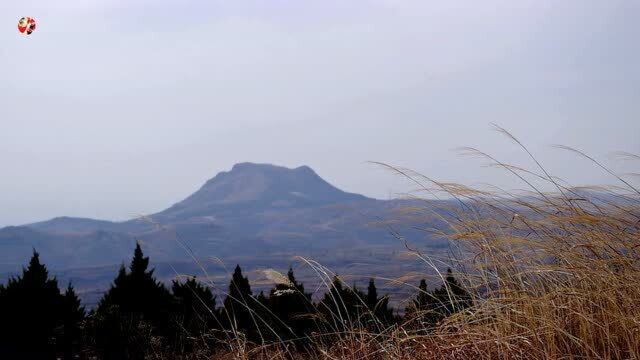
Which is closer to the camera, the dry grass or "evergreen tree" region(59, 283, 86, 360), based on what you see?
the dry grass

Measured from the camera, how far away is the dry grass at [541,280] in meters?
3.93

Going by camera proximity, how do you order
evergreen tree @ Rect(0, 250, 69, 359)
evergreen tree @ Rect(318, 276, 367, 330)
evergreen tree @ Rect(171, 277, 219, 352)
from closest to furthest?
evergreen tree @ Rect(318, 276, 367, 330)
evergreen tree @ Rect(171, 277, 219, 352)
evergreen tree @ Rect(0, 250, 69, 359)

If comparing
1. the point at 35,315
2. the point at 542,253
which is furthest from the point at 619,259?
the point at 35,315

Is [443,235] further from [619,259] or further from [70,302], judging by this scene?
[70,302]

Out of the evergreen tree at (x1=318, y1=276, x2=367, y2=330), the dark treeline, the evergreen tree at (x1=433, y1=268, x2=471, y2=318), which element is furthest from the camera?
the dark treeline

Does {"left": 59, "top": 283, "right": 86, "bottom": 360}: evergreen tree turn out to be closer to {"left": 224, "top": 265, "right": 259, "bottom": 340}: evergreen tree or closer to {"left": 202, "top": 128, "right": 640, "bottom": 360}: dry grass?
{"left": 224, "top": 265, "right": 259, "bottom": 340}: evergreen tree

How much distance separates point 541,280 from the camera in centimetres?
459

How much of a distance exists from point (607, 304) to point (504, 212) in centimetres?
98

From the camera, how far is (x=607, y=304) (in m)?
4.12

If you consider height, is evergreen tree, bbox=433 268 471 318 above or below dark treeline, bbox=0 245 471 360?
above

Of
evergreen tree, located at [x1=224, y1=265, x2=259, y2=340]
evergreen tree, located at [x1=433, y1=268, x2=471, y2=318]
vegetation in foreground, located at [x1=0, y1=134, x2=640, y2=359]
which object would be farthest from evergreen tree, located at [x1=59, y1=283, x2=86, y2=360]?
evergreen tree, located at [x1=433, y1=268, x2=471, y2=318]

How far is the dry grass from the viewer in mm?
3930

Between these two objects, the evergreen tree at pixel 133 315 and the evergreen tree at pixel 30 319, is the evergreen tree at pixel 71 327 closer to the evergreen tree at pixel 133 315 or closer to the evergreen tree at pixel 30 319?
the evergreen tree at pixel 30 319

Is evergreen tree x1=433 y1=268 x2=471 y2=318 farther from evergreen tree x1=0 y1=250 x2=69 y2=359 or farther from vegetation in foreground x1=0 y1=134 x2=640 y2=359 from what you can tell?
evergreen tree x1=0 y1=250 x2=69 y2=359
